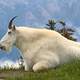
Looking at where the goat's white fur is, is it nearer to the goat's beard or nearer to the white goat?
the white goat

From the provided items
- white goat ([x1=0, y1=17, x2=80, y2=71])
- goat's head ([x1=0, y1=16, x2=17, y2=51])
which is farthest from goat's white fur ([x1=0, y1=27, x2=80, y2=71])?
goat's head ([x1=0, y1=16, x2=17, y2=51])

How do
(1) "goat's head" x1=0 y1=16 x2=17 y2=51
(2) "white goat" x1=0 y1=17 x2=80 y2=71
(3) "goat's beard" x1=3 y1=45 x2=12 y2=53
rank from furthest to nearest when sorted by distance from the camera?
(3) "goat's beard" x1=3 y1=45 x2=12 y2=53, (1) "goat's head" x1=0 y1=16 x2=17 y2=51, (2) "white goat" x1=0 y1=17 x2=80 y2=71

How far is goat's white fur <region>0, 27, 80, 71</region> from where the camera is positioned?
15.7 m

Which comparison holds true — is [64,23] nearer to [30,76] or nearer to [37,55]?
[37,55]

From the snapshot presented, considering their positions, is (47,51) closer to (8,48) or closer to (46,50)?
(46,50)

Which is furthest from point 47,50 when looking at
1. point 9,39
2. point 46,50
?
point 9,39

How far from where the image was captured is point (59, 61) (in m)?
15.8

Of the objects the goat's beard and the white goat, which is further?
the goat's beard

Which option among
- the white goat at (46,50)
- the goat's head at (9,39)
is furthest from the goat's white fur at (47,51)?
the goat's head at (9,39)

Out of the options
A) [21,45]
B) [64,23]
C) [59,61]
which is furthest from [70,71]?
[64,23]

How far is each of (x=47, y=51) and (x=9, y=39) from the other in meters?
1.65

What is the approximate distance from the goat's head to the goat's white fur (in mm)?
728

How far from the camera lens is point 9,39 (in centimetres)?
1678

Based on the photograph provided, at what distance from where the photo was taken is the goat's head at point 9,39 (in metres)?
16.5
